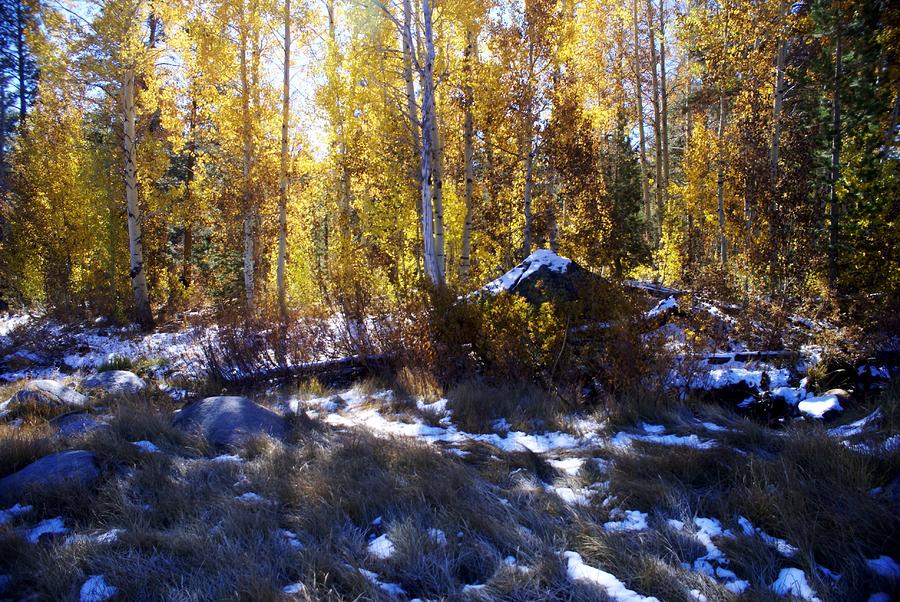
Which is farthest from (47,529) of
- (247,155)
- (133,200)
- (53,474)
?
(247,155)

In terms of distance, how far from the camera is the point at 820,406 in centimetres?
416

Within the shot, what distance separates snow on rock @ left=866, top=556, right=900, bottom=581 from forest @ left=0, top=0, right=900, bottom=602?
14 mm

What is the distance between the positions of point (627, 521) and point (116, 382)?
659cm

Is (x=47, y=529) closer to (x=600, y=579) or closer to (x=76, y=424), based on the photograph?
(x=76, y=424)

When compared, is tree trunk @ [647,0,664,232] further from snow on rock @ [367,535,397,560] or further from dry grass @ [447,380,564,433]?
snow on rock @ [367,535,397,560]

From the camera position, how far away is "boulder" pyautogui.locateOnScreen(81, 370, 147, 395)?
6.17m

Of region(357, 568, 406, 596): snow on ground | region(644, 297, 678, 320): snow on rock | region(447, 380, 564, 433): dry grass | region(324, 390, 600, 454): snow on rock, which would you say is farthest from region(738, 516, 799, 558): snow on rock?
region(644, 297, 678, 320): snow on rock

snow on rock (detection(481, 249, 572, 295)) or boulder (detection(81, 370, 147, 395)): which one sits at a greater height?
snow on rock (detection(481, 249, 572, 295))

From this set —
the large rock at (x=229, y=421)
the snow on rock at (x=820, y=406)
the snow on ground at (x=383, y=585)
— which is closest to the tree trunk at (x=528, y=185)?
the snow on rock at (x=820, y=406)

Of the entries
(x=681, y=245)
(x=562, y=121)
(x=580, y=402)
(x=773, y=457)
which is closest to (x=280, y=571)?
(x=773, y=457)

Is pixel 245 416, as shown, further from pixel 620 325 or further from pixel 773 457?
pixel 773 457

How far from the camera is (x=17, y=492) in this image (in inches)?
113

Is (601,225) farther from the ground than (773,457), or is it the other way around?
(601,225)

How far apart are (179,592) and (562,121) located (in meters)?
10.8
